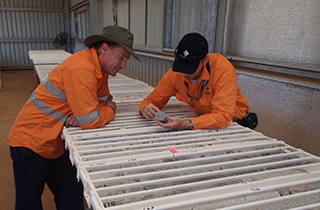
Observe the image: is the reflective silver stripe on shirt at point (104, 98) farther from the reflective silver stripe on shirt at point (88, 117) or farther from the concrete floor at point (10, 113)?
the concrete floor at point (10, 113)

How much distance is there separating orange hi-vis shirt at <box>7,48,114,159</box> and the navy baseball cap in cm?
60

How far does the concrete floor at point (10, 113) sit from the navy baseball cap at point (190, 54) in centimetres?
228

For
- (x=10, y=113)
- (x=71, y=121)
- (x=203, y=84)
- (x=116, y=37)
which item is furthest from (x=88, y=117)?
(x=10, y=113)

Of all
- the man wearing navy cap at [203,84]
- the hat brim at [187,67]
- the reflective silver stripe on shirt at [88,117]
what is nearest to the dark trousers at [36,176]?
the reflective silver stripe on shirt at [88,117]

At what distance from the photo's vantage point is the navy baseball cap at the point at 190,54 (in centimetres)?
189

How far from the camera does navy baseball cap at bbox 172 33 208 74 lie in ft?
6.19

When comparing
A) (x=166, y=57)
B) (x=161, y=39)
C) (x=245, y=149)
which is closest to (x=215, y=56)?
(x=245, y=149)

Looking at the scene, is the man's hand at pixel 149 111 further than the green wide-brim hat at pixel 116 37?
Yes

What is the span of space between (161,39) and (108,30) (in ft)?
12.3

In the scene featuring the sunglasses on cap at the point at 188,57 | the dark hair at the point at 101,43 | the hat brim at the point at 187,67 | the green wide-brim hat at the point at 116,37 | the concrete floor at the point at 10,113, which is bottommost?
the concrete floor at the point at 10,113

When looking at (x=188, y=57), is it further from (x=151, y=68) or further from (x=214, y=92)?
(x=151, y=68)

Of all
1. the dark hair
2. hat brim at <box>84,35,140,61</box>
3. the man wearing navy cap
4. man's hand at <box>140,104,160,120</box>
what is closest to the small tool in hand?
the man wearing navy cap

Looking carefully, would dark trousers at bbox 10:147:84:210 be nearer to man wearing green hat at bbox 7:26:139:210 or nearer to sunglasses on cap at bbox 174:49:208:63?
man wearing green hat at bbox 7:26:139:210

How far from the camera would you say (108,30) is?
1864 mm
